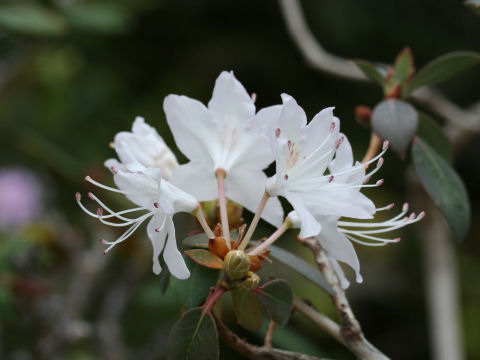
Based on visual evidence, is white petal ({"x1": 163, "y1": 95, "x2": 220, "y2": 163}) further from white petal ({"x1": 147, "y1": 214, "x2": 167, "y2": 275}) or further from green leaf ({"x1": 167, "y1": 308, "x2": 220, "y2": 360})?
green leaf ({"x1": 167, "y1": 308, "x2": 220, "y2": 360})

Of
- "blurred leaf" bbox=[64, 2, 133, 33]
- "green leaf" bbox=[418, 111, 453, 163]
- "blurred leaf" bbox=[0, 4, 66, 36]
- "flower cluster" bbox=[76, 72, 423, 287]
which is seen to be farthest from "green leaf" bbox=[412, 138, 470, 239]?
"blurred leaf" bbox=[64, 2, 133, 33]

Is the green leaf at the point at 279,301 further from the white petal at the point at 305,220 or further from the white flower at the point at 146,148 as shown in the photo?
the white flower at the point at 146,148

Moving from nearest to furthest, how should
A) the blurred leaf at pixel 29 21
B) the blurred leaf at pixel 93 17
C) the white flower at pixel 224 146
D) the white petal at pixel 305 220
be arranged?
the white petal at pixel 305 220
the white flower at pixel 224 146
the blurred leaf at pixel 29 21
the blurred leaf at pixel 93 17

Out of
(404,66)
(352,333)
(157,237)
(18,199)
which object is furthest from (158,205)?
(18,199)

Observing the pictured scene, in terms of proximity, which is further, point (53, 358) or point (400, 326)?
point (400, 326)

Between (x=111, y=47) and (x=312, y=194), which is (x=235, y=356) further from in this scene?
(x=111, y=47)

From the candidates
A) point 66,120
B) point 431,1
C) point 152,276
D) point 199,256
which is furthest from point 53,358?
point 431,1

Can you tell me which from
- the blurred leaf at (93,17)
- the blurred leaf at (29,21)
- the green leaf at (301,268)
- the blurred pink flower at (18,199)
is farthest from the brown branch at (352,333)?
the blurred pink flower at (18,199)
